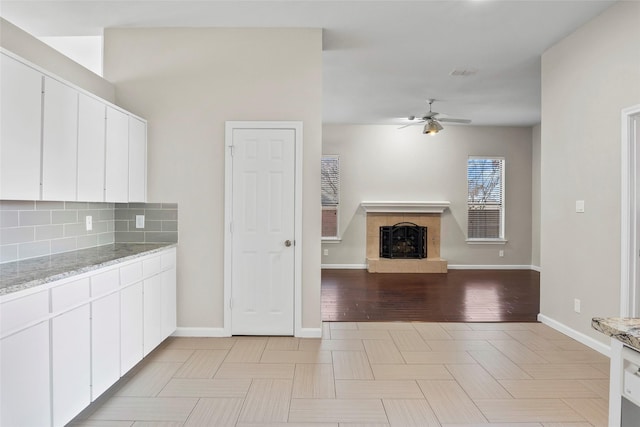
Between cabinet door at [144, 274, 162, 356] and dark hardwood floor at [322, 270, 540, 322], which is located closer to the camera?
cabinet door at [144, 274, 162, 356]

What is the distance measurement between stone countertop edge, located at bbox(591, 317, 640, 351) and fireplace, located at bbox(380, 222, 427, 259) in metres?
6.75

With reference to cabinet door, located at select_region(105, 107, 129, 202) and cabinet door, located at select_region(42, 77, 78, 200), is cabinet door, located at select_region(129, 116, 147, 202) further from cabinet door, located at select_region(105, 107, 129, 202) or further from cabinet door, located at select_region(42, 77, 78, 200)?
cabinet door, located at select_region(42, 77, 78, 200)

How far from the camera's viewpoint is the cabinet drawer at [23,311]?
1.65 metres

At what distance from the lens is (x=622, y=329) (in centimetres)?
112

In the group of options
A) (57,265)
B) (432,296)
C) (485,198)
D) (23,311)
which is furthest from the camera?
(485,198)

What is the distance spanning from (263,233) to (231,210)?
1.27 ft

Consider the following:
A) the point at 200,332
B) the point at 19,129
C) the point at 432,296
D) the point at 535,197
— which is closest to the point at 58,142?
the point at 19,129

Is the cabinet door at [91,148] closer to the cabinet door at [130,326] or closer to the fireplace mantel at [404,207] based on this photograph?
the cabinet door at [130,326]

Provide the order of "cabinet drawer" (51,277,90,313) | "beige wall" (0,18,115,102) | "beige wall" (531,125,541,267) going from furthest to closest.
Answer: "beige wall" (531,125,541,267), "beige wall" (0,18,115,102), "cabinet drawer" (51,277,90,313)

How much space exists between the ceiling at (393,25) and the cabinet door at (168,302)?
243 cm

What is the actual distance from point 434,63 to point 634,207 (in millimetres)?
2647

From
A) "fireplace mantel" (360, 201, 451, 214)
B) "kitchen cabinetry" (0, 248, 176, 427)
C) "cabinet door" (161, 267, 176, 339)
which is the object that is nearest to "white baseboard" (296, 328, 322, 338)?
"cabinet door" (161, 267, 176, 339)

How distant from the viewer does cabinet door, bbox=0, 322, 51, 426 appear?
1665mm

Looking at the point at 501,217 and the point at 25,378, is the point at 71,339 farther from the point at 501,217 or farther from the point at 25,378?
the point at 501,217
